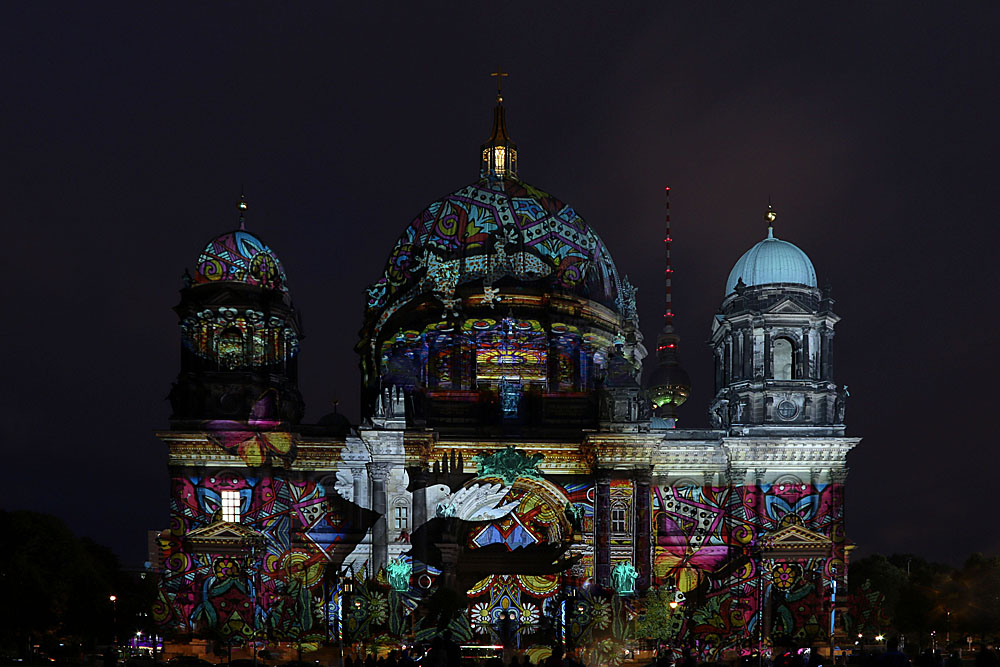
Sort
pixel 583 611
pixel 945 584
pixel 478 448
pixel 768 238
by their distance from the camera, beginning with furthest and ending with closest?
pixel 945 584
pixel 768 238
pixel 478 448
pixel 583 611

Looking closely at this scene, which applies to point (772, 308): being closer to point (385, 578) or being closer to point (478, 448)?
point (478, 448)

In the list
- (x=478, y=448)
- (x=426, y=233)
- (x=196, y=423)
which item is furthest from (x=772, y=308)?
(x=196, y=423)

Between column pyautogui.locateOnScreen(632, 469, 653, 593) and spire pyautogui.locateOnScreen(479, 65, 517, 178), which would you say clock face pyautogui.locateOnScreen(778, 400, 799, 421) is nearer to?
column pyautogui.locateOnScreen(632, 469, 653, 593)

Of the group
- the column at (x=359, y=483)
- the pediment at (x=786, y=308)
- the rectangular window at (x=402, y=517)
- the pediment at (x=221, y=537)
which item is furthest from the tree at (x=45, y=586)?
the pediment at (x=786, y=308)

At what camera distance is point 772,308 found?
7675cm

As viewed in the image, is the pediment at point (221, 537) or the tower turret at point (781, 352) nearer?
the pediment at point (221, 537)

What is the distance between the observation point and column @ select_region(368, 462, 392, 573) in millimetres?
72750

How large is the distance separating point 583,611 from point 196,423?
2170 cm

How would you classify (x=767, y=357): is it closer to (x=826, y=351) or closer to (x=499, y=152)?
(x=826, y=351)

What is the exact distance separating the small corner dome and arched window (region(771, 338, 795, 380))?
2686cm

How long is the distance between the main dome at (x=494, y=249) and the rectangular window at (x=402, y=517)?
1459cm

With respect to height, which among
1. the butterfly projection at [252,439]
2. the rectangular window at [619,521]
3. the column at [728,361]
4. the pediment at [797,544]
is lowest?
the pediment at [797,544]

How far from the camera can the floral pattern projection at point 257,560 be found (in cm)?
7131

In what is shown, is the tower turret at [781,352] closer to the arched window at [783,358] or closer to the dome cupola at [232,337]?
the arched window at [783,358]
